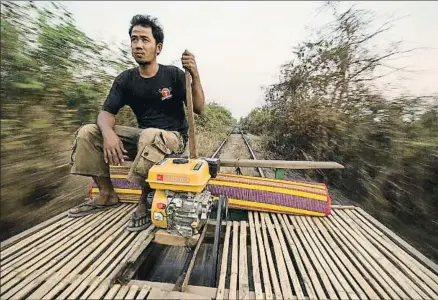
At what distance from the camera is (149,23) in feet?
7.85

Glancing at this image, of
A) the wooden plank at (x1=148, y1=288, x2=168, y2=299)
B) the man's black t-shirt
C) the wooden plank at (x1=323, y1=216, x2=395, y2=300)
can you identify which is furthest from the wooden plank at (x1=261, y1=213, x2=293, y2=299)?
the man's black t-shirt

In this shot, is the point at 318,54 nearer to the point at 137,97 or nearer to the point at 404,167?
the point at 404,167

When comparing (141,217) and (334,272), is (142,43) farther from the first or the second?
(334,272)

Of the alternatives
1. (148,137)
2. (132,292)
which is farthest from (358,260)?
(148,137)

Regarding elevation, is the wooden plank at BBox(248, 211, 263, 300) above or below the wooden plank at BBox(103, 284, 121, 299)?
below

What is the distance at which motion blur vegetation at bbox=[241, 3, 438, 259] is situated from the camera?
9.89 feet

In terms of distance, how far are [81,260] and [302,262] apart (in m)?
1.43

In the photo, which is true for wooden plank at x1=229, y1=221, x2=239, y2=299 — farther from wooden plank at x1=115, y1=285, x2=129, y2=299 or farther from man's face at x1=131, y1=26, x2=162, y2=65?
man's face at x1=131, y1=26, x2=162, y2=65

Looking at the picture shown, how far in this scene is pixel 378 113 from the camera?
4062mm

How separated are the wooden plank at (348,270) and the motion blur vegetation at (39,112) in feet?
7.85

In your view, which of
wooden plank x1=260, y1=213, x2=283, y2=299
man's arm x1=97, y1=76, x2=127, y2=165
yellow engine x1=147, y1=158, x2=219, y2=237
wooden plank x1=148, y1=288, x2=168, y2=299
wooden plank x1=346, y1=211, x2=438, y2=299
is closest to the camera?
wooden plank x1=148, y1=288, x2=168, y2=299

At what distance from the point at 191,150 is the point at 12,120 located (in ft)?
4.50

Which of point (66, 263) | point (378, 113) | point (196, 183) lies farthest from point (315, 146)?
point (66, 263)

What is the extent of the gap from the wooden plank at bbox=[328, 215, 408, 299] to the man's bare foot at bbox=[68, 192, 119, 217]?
2.10 meters
